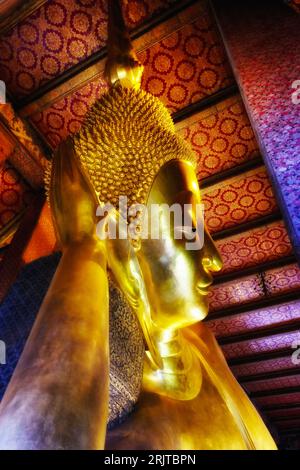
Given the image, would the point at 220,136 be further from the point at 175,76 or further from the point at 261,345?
the point at 261,345

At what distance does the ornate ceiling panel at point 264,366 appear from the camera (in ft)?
15.1

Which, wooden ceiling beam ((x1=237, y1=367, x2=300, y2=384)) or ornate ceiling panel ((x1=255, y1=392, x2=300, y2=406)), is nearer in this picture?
wooden ceiling beam ((x1=237, y1=367, x2=300, y2=384))

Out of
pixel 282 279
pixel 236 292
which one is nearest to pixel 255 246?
pixel 282 279

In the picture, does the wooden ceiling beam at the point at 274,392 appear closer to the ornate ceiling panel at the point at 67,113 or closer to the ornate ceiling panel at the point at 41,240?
the ornate ceiling panel at the point at 41,240

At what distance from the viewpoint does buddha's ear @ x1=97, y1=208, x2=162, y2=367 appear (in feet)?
3.13

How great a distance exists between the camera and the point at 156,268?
113 cm

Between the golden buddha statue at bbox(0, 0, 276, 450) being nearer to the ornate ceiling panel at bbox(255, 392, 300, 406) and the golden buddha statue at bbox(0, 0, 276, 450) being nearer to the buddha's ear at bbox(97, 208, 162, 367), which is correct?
the buddha's ear at bbox(97, 208, 162, 367)

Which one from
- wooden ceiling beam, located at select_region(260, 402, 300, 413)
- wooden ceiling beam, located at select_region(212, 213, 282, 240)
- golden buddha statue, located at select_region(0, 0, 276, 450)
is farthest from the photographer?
wooden ceiling beam, located at select_region(260, 402, 300, 413)

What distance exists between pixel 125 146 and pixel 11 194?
1.70 metres

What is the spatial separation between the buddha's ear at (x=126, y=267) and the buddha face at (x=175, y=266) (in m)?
0.05

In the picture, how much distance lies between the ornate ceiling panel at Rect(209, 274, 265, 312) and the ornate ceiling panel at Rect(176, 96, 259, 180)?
1315mm

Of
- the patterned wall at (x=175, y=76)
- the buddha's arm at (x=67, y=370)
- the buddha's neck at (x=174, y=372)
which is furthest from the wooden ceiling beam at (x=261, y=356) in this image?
the buddha's arm at (x=67, y=370)

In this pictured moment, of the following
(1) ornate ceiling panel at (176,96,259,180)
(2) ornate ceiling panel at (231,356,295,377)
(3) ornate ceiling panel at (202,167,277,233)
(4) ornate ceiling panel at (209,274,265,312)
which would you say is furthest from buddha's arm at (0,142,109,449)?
(2) ornate ceiling panel at (231,356,295,377)
